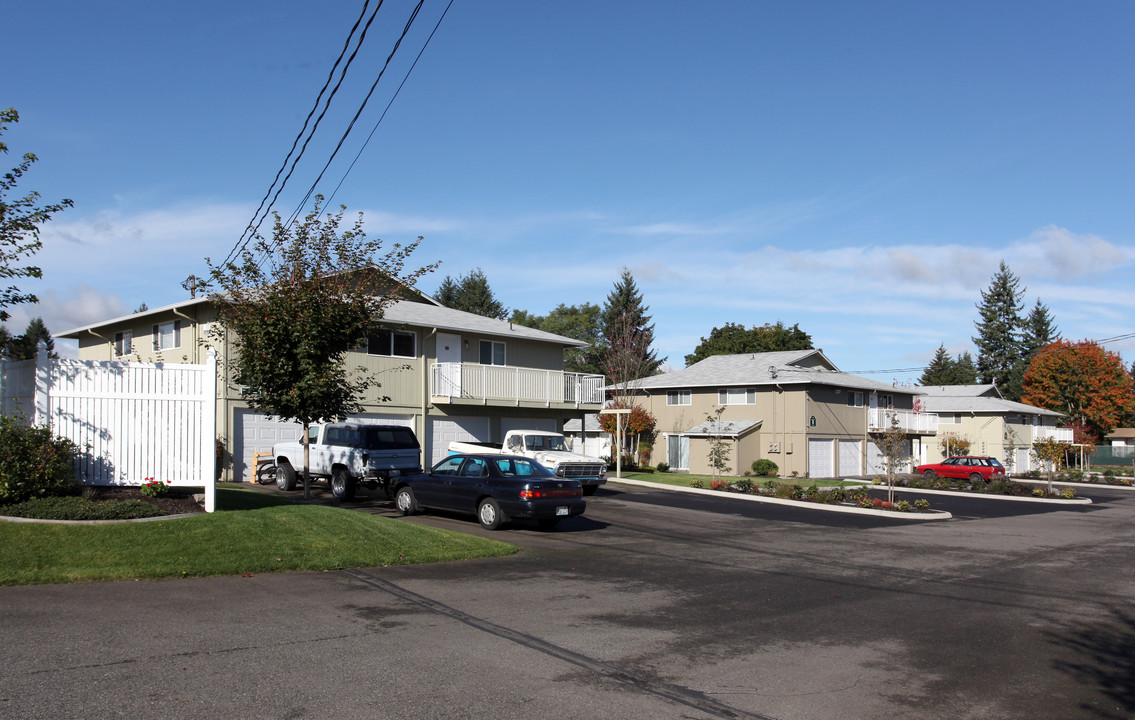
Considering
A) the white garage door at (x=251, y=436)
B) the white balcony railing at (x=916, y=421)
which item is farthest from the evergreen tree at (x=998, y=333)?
the white garage door at (x=251, y=436)

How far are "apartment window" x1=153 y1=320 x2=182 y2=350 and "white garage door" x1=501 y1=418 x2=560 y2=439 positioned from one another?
11.5m

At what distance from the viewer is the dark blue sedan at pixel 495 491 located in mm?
16047

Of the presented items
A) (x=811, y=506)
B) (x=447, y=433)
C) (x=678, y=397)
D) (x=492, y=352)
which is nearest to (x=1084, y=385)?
(x=678, y=397)

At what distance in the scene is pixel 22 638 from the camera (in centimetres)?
709

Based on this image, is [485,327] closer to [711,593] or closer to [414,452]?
[414,452]

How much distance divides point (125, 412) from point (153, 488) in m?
1.21

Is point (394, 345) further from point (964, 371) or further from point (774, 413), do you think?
point (964, 371)

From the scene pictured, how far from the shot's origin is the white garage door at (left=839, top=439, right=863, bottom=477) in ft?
144

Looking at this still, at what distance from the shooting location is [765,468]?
40.3m

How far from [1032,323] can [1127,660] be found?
90358 mm

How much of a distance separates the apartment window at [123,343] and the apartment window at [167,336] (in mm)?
1932

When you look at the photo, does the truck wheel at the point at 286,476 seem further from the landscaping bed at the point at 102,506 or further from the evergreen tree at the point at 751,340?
the evergreen tree at the point at 751,340

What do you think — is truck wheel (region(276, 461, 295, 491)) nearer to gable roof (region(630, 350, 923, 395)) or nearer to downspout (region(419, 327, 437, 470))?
downspout (region(419, 327, 437, 470))

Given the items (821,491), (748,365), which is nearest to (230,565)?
(821,491)
